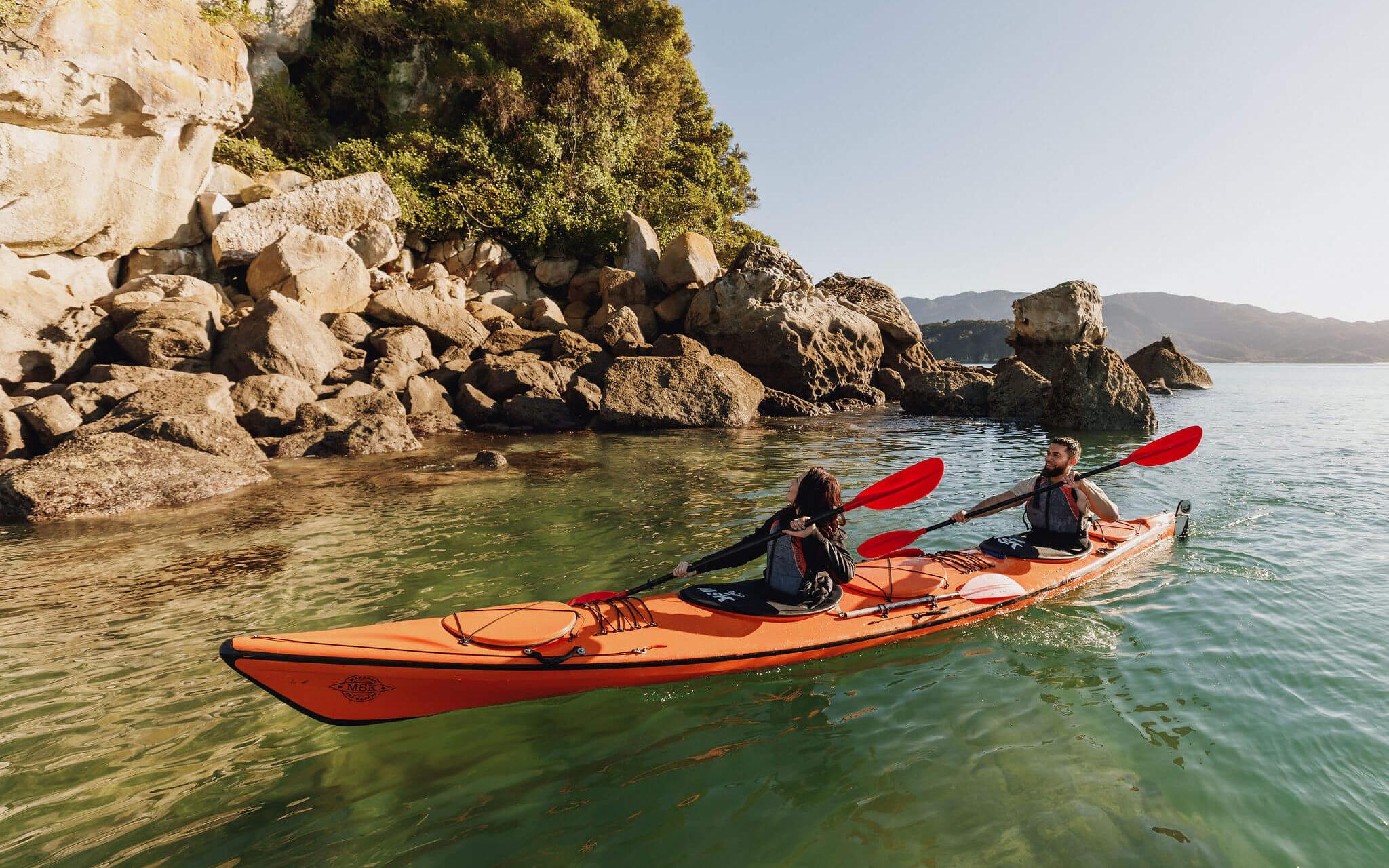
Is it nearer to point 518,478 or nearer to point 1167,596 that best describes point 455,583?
point 518,478

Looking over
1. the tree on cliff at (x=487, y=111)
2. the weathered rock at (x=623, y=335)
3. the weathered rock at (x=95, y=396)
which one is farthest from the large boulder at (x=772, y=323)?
the weathered rock at (x=95, y=396)

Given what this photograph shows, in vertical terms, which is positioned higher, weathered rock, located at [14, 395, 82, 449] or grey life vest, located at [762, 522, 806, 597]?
weathered rock, located at [14, 395, 82, 449]

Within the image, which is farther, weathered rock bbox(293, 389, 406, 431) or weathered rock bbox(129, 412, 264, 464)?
weathered rock bbox(293, 389, 406, 431)

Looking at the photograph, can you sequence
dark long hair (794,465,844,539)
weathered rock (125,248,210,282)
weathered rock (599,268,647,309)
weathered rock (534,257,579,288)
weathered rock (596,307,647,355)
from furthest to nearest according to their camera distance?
weathered rock (534,257,579,288), weathered rock (599,268,647,309), weathered rock (596,307,647,355), weathered rock (125,248,210,282), dark long hair (794,465,844,539)

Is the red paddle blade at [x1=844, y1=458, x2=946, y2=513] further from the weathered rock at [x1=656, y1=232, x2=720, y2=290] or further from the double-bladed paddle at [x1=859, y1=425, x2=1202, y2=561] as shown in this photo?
the weathered rock at [x1=656, y1=232, x2=720, y2=290]

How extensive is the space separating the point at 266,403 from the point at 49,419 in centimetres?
282

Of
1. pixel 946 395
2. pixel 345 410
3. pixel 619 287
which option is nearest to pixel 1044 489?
pixel 345 410

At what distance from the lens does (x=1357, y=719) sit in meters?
3.73

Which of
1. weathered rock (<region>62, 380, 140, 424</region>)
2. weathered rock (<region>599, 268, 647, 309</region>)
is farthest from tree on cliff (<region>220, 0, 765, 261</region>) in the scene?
weathered rock (<region>62, 380, 140, 424</region>)

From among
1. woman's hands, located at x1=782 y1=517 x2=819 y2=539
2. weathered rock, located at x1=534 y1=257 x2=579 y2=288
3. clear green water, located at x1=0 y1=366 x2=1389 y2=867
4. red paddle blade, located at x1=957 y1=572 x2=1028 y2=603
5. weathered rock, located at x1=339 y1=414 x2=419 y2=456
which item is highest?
weathered rock, located at x1=534 y1=257 x2=579 y2=288

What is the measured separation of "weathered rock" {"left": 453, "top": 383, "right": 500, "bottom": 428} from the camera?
14.2 m

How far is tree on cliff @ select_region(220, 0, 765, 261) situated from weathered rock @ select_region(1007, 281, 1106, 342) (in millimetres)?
13218

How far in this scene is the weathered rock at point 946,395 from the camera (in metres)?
18.7

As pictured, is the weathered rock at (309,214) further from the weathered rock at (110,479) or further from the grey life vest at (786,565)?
the grey life vest at (786,565)
